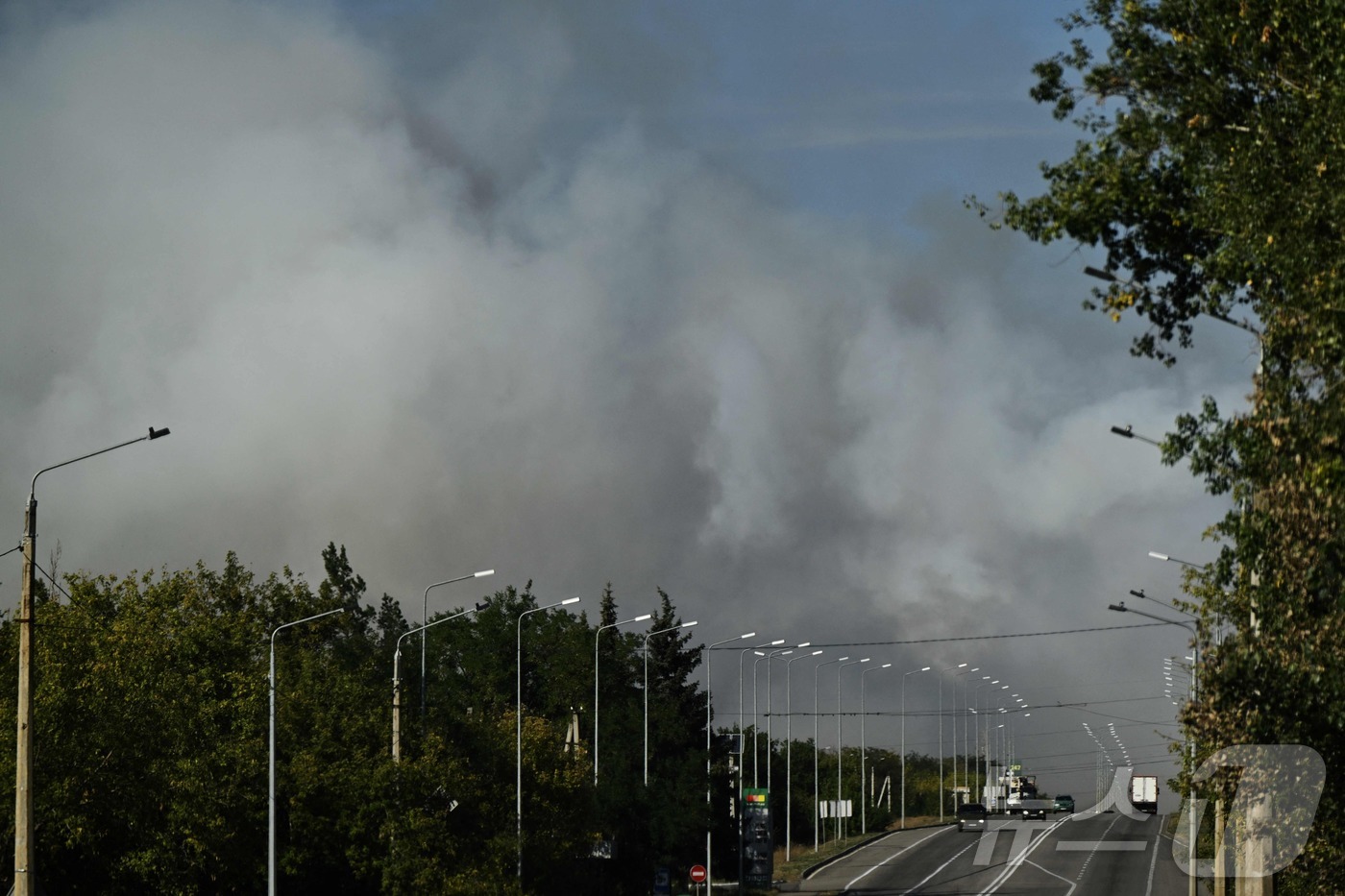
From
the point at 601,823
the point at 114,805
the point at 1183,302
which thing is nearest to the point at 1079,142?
the point at 1183,302

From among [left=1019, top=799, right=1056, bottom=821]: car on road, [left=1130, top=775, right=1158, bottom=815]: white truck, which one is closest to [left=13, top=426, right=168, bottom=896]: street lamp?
[left=1130, top=775, right=1158, bottom=815]: white truck

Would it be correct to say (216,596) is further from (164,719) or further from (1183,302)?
(1183,302)

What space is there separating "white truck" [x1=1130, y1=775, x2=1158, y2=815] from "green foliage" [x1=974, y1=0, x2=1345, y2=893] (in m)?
92.7

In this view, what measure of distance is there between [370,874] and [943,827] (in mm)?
81381

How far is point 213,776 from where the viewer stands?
4447 cm

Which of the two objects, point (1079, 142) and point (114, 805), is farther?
point (114, 805)

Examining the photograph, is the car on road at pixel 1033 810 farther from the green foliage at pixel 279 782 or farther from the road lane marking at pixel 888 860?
the green foliage at pixel 279 782

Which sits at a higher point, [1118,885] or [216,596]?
[216,596]

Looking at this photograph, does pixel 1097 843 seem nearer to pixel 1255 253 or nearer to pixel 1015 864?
pixel 1015 864

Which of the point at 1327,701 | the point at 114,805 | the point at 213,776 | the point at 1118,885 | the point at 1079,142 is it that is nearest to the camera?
the point at 1327,701

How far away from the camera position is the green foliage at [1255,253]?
17094 millimetres

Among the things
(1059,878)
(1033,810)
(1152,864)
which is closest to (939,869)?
(1059,878)

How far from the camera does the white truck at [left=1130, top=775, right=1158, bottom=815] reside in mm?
112750

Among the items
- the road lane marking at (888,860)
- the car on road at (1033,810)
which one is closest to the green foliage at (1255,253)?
the road lane marking at (888,860)
